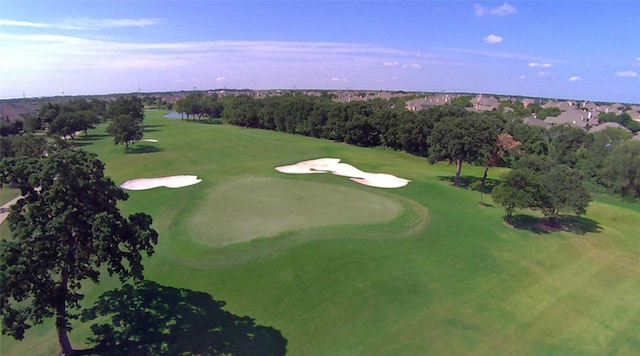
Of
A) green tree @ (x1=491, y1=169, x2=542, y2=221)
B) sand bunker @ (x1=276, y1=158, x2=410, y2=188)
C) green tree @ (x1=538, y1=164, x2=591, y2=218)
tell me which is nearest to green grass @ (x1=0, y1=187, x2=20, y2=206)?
sand bunker @ (x1=276, y1=158, x2=410, y2=188)

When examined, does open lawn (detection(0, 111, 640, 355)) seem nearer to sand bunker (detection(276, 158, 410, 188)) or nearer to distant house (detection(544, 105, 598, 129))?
sand bunker (detection(276, 158, 410, 188))

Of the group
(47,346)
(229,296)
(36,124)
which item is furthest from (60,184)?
(36,124)

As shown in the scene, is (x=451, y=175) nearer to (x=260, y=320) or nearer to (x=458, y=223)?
(x=458, y=223)

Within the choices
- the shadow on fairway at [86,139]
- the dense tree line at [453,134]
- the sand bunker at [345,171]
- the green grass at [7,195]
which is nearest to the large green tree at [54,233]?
the green grass at [7,195]

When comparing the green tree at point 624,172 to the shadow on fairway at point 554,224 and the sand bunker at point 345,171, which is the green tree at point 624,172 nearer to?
the shadow on fairway at point 554,224

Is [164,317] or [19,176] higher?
[19,176]
